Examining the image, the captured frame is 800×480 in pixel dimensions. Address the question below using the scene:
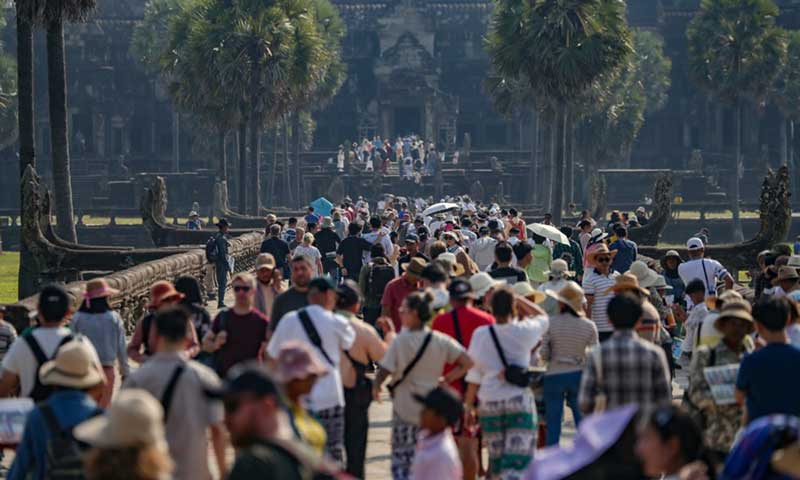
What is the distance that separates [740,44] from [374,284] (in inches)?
1917

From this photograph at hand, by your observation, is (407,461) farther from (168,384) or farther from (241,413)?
(241,413)

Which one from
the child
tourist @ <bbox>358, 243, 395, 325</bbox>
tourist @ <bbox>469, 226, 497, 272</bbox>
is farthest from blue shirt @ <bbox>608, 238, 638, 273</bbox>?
the child

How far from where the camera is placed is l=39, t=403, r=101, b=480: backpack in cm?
833

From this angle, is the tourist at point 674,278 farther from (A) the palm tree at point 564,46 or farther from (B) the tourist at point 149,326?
(A) the palm tree at point 564,46

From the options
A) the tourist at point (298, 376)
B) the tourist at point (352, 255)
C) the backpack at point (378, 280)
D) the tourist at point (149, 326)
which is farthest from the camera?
the tourist at point (352, 255)

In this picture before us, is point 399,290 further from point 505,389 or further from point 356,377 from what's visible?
point 505,389

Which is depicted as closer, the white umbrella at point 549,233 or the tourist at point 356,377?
the tourist at point 356,377

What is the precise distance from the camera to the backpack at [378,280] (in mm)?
17453

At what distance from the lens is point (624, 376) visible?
931 cm

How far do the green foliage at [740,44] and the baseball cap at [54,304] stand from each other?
55.5m

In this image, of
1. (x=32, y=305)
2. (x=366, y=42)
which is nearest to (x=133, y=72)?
(x=366, y=42)

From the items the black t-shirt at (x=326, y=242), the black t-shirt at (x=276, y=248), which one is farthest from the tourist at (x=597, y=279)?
the black t-shirt at (x=326, y=242)

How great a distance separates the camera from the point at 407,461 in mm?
→ 10523

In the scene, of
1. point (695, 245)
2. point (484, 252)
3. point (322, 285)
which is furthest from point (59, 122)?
point (322, 285)
